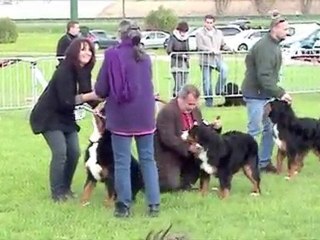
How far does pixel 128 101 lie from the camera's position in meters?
7.17

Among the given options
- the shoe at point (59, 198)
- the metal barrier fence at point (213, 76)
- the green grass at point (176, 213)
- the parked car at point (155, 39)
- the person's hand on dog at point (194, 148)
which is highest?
the parked car at point (155, 39)

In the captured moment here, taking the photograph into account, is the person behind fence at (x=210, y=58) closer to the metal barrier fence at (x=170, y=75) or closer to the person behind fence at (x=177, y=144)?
the metal barrier fence at (x=170, y=75)

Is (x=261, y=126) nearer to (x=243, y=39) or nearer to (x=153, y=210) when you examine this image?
(x=153, y=210)

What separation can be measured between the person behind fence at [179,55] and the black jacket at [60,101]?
840 centimetres

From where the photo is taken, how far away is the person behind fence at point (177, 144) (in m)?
8.37

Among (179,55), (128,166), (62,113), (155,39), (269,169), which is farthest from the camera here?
(155,39)

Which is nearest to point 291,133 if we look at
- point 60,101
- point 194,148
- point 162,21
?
point 194,148

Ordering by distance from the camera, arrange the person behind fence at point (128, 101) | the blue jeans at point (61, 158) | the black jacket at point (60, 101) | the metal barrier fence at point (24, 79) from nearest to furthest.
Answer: the person behind fence at point (128, 101), the black jacket at point (60, 101), the blue jeans at point (61, 158), the metal barrier fence at point (24, 79)

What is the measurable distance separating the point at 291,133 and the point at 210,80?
23.4 feet

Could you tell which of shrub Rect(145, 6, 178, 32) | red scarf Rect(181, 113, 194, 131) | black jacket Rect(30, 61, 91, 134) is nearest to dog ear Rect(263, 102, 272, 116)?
red scarf Rect(181, 113, 194, 131)

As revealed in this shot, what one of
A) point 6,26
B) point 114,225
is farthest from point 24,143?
Result: point 6,26

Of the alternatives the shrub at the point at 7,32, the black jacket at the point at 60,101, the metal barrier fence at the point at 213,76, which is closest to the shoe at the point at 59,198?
the black jacket at the point at 60,101

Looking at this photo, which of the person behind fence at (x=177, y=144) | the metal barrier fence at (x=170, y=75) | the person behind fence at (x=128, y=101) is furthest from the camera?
the metal barrier fence at (x=170, y=75)

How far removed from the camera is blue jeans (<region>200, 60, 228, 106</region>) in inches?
644
